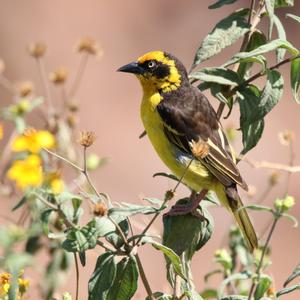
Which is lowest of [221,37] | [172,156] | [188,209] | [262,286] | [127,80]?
[262,286]

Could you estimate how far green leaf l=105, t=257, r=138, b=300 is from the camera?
2.94m

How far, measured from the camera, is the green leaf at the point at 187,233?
10.8ft

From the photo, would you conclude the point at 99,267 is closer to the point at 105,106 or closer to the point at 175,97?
the point at 175,97

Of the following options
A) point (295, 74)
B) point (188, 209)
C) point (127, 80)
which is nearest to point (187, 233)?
point (188, 209)

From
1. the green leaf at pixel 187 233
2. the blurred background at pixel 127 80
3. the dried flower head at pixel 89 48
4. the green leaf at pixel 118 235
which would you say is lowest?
the green leaf at pixel 118 235

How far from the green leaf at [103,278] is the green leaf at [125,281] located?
49mm

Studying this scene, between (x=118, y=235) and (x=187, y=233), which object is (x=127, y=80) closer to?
(x=187, y=233)

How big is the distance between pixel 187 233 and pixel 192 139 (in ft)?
3.12

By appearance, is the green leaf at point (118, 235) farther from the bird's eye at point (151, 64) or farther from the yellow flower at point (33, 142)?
the bird's eye at point (151, 64)

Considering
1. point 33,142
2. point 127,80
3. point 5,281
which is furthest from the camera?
point 127,80

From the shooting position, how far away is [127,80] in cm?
1090

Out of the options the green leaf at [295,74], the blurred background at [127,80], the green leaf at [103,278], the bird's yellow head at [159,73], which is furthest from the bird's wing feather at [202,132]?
the blurred background at [127,80]

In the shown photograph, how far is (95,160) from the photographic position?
158 inches

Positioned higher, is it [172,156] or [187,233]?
[172,156]
